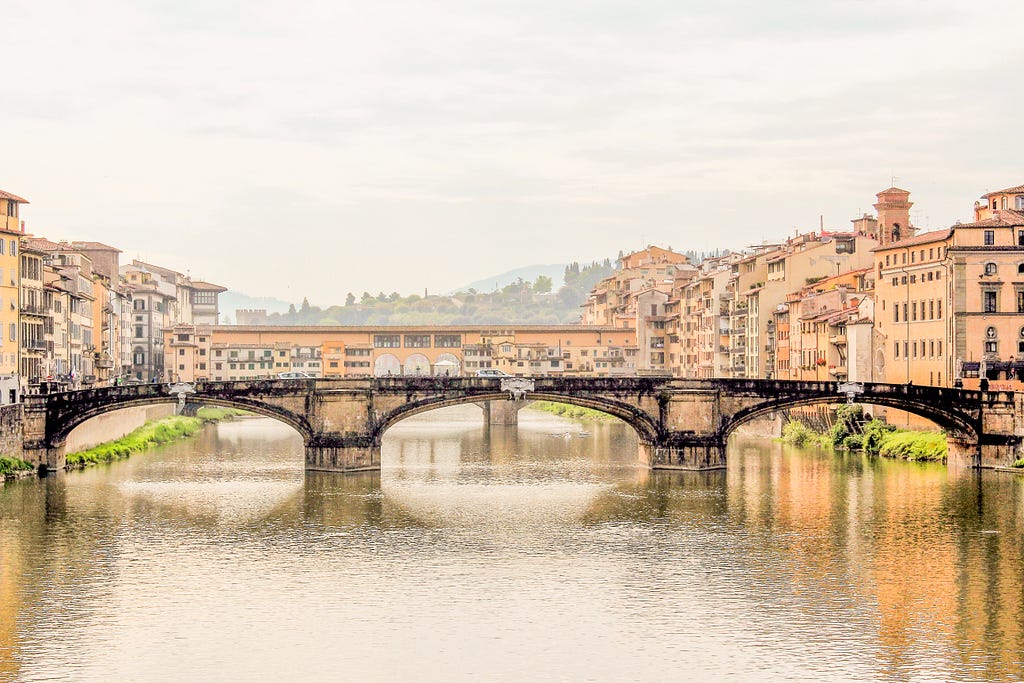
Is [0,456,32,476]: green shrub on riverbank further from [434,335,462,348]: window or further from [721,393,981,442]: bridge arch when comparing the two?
[434,335,462,348]: window

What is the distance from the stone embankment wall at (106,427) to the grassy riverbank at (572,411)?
116ft

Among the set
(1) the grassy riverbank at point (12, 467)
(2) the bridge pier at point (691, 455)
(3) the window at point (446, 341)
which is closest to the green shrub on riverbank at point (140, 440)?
(1) the grassy riverbank at point (12, 467)

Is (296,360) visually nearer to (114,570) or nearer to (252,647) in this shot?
(114,570)

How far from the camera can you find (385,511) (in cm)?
7375

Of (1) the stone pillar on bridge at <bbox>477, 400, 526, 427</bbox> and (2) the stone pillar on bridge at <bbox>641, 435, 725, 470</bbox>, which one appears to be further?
(1) the stone pillar on bridge at <bbox>477, 400, 526, 427</bbox>

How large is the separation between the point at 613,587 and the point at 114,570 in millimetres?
18030

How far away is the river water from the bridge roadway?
9.54 feet

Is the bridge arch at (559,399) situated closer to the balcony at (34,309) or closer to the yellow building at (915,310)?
the yellow building at (915,310)

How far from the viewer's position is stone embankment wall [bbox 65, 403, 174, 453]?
94.9m

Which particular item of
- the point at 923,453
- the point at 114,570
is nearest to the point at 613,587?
the point at 114,570

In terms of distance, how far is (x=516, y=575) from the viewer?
57.2 meters

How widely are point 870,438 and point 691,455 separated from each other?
54.0 feet

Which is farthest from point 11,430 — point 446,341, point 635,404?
point 446,341

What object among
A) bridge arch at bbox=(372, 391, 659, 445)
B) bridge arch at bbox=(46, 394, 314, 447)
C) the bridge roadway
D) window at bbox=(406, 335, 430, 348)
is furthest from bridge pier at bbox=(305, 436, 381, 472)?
window at bbox=(406, 335, 430, 348)
